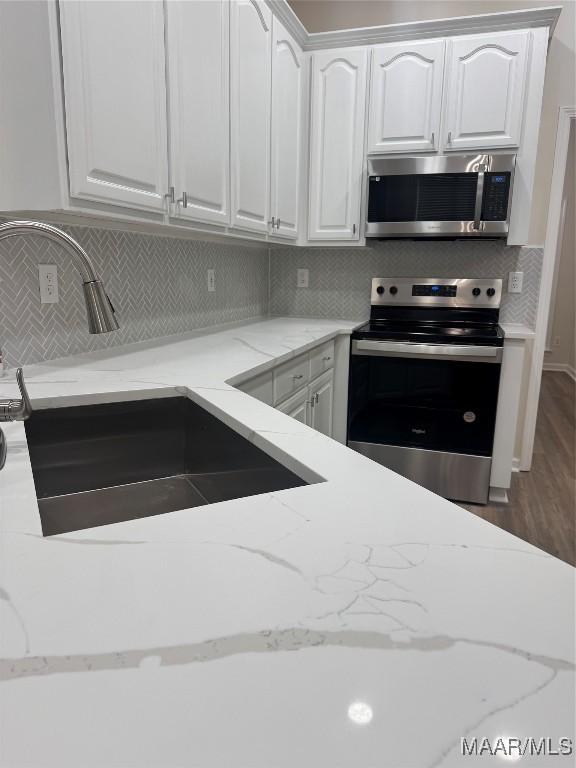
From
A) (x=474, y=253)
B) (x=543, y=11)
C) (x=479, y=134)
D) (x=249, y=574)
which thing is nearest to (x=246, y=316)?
(x=474, y=253)

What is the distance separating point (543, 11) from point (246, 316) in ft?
6.90

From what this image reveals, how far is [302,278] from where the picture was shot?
338 cm

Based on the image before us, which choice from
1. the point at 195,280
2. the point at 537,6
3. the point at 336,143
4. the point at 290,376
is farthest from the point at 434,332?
the point at 537,6

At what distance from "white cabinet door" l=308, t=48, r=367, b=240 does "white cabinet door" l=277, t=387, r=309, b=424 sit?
110 cm

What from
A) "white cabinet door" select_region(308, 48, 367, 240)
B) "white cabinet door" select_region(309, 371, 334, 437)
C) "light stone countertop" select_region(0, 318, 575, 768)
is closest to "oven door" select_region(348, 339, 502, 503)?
"white cabinet door" select_region(309, 371, 334, 437)

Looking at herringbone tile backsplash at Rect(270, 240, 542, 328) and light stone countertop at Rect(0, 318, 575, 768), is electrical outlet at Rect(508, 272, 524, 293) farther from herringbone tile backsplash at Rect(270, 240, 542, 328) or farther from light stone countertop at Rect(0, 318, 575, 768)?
light stone countertop at Rect(0, 318, 575, 768)

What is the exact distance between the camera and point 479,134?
265 centimetres

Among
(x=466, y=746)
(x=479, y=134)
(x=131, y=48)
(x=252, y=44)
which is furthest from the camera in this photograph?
(x=479, y=134)

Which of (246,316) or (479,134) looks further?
(246,316)

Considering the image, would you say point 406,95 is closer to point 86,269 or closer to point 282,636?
point 86,269

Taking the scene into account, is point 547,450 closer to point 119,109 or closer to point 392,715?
point 119,109

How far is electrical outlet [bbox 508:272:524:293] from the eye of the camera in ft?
9.80

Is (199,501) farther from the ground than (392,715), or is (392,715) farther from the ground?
(392,715)

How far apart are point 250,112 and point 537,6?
1910 millimetres
